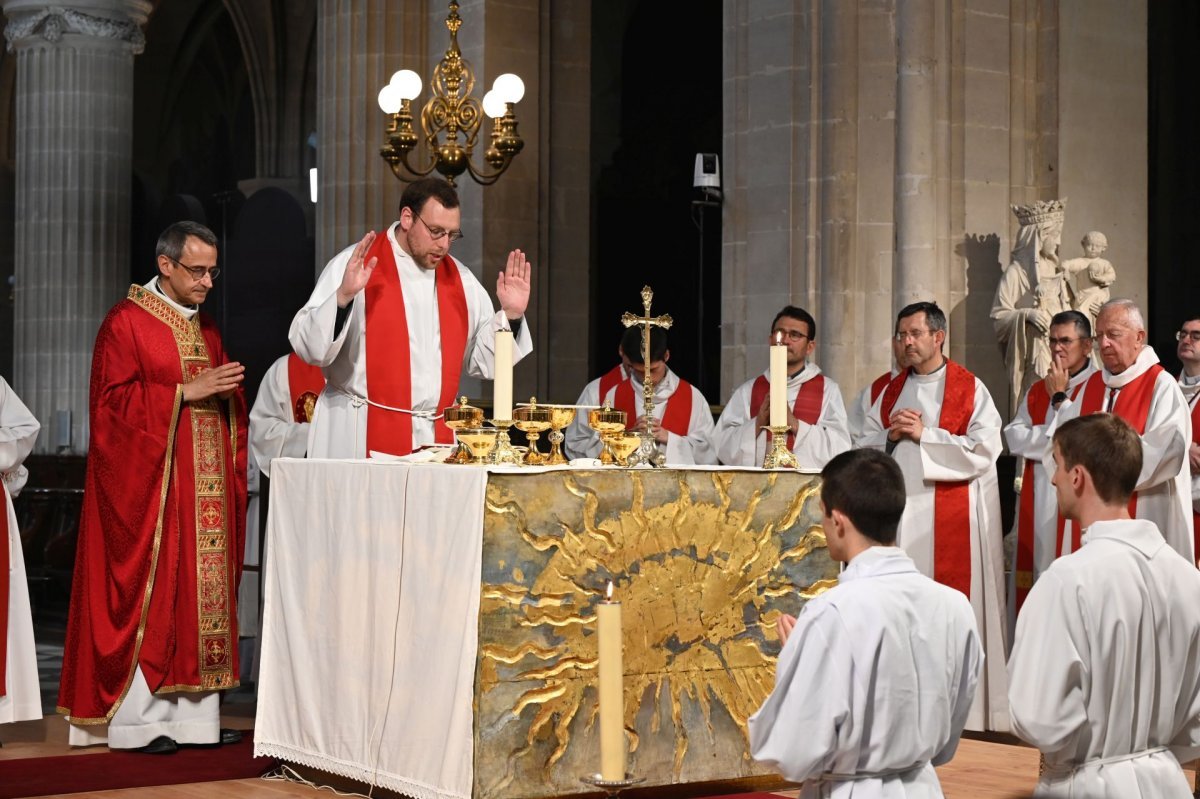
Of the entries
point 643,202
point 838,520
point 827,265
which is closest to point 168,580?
point 838,520

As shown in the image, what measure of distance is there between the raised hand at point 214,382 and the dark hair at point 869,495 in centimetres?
363

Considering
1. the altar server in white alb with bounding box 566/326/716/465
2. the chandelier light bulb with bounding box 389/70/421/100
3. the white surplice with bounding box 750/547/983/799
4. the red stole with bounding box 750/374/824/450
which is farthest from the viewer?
the chandelier light bulb with bounding box 389/70/421/100

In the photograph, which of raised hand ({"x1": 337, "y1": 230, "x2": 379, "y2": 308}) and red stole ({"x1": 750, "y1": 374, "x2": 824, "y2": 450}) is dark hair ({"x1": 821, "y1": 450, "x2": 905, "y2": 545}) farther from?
red stole ({"x1": 750, "y1": 374, "x2": 824, "y2": 450})

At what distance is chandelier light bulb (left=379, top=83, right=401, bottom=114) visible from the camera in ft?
32.8

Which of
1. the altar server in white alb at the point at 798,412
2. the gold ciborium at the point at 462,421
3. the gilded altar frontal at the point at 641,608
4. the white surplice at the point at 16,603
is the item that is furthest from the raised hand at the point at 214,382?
the altar server in white alb at the point at 798,412

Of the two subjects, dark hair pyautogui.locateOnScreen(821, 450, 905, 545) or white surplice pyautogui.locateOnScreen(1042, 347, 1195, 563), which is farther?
white surplice pyautogui.locateOnScreen(1042, 347, 1195, 563)

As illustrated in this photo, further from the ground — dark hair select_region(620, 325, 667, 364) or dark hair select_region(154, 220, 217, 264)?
dark hair select_region(154, 220, 217, 264)

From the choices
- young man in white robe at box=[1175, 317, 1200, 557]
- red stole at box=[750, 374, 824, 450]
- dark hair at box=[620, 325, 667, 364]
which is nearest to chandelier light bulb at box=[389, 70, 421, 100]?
dark hair at box=[620, 325, 667, 364]

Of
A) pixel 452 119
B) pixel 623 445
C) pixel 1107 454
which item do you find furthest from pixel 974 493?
pixel 1107 454

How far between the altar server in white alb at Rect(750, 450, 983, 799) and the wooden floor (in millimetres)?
1853

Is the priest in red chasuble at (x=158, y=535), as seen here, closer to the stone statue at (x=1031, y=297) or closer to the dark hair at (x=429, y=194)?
the dark hair at (x=429, y=194)

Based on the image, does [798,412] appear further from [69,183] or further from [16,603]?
[69,183]

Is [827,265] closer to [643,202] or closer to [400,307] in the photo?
[400,307]

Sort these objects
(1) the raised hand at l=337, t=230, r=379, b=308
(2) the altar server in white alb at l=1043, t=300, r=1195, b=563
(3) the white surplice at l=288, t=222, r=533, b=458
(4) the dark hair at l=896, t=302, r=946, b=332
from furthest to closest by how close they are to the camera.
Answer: (4) the dark hair at l=896, t=302, r=946, b=332 → (2) the altar server in white alb at l=1043, t=300, r=1195, b=563 → (3) the white surplice at l=288, t=222, r=533, b=458 → (1) the raised hand at l=337, t=230, r=379, b=308
